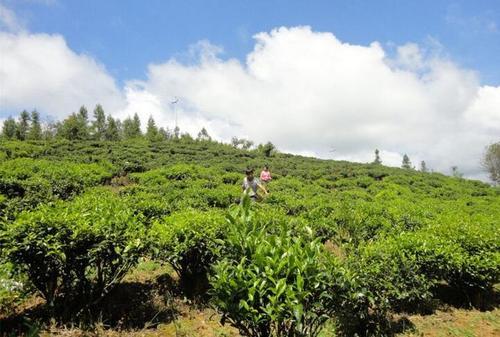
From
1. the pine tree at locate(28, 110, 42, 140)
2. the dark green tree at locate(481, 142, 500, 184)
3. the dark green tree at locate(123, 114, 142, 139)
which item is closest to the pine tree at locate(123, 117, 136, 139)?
the dark green tree at locate(123, 114, 142, 139)

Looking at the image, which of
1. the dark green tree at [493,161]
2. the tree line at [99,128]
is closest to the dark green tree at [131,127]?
the tree line at [99,128]

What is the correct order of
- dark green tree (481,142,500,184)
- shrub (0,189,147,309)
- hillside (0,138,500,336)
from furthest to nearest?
1. dark green tree (481,142,500,184)
2. shrub (0,189,147,309)
3. hillside (0,138,500,336)

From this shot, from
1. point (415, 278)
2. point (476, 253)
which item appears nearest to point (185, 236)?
point (415, 278)

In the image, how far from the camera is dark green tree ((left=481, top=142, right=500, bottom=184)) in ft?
168

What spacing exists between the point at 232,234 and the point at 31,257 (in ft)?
8.50

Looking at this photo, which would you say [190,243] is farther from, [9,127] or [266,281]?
[9,127]

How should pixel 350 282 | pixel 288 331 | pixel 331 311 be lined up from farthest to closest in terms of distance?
pixel 350 282 < pixel 331 311 < pixel 288 331

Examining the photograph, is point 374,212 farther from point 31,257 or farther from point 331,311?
point 31,257

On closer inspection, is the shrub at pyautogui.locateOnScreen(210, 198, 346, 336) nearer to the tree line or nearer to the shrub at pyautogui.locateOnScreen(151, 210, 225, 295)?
the shrub at pyautogui.locateOnScreen(151, 210, 225, 295)

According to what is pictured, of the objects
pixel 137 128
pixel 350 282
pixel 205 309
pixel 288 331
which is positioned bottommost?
pixel 205 309

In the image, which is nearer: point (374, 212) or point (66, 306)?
point (66, 306)

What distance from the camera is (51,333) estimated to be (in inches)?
170

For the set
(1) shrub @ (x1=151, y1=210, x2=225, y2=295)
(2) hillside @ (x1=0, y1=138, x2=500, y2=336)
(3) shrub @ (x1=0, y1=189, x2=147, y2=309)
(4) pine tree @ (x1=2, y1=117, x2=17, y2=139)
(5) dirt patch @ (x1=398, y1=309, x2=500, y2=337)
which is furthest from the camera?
(4) pine tree @ (x1=2, y1=117, x2=17, y2=139)

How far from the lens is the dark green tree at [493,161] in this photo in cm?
5122
